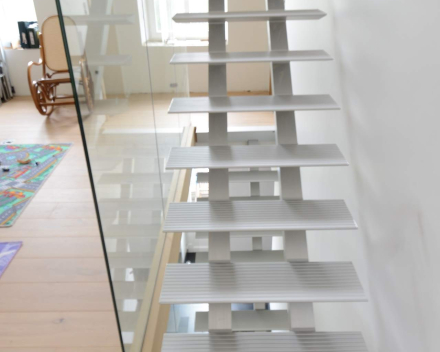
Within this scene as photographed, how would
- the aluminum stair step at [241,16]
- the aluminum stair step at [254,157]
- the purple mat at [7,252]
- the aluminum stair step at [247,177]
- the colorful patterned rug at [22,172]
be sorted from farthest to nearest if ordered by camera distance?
1. the colorful patterned rug at [22,172]
2. the aluminum stair step at [247,177]
3. the purple mat at [7,252]
4. the aluminum stair step at [241,16]
5. the aluminum stair step at [254,157]

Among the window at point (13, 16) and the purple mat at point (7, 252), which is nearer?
the purple mat at point (7, 252)

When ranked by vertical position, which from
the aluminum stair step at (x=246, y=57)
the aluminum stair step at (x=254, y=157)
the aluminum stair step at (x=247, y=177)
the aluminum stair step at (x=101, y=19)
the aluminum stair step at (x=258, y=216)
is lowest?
the aluminum stair step at (x=247, y=177)

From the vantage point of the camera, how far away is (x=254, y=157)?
192cm

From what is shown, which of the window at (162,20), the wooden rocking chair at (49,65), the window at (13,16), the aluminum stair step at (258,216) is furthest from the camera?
the window at (13,16)

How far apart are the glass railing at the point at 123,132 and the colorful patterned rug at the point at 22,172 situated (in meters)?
1.57

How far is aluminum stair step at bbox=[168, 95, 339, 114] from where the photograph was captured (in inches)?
78.4

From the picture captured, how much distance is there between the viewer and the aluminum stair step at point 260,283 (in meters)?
1.62

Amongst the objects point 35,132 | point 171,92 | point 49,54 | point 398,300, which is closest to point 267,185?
point 171,92

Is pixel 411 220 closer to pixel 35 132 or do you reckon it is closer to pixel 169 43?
pixel 169 43

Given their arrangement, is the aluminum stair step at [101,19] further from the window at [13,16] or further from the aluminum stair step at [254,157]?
the window at [13,16]

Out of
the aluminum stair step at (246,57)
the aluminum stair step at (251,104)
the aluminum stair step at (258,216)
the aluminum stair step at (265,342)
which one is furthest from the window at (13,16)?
the aluminum stair step at (265,342)

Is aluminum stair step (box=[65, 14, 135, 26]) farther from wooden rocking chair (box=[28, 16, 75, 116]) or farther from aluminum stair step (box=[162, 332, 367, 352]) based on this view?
wooden rocking chair (box=[28, 16, 75, 116])

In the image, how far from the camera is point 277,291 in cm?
164

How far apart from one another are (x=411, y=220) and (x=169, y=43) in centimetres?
246
